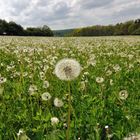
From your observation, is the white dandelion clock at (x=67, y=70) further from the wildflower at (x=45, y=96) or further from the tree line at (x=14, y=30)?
the tree line at (x=14, y=30)

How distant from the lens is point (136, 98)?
581 centimetres

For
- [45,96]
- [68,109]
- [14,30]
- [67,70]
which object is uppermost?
[67,70]

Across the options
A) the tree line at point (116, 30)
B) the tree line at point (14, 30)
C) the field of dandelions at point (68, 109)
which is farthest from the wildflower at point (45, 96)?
the tree line at point (116, 30)

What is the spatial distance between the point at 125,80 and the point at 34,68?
163 centimetres

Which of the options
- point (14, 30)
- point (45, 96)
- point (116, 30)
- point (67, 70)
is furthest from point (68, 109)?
point (116, 30)

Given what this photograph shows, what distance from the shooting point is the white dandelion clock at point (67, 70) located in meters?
3.34

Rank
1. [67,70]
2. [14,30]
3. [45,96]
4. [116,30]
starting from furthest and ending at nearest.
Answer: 1. [116,30]
2. [14,30]
3. [45,96]
4. [67,70]

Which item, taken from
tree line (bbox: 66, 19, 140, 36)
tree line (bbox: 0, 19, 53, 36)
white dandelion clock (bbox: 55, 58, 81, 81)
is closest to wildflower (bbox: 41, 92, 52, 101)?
white dandelion clock (bbox: 55, 58, 81, 81)

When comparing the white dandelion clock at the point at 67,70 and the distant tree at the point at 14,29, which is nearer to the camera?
the white dandelion clock at the point at 67,70

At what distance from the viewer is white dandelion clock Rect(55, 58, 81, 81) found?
3.34m

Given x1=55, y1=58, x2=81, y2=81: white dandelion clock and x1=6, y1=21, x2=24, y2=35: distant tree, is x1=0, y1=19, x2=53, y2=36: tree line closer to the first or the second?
x1=6, y1=21, x2=24, y2=35: distant tree

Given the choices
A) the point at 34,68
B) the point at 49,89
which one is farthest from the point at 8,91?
the point at 34,68

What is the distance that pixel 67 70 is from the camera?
348 cm

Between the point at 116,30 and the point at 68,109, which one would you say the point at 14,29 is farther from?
the point at 68,109
